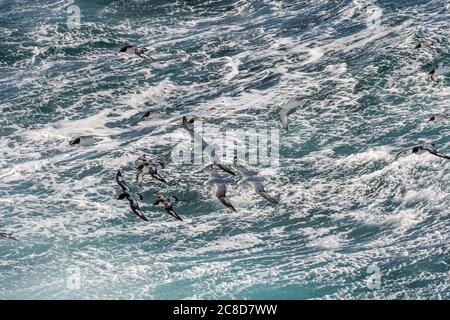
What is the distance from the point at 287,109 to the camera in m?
25.0

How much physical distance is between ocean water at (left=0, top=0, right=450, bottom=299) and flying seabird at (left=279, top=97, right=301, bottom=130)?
26cm

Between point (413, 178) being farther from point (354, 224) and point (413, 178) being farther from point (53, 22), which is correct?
point (53, 22)

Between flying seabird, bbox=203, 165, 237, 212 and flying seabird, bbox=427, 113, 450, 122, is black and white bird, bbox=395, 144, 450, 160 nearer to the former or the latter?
flying seabird, bbox=427, 113, 450, 122

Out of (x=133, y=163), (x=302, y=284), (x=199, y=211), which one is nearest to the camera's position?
(x=302, y=284)

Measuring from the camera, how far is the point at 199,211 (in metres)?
22.5

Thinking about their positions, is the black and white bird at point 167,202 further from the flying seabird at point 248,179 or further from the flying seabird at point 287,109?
the flying seabird at point 287,109

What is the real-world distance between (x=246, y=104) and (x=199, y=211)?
228 inches

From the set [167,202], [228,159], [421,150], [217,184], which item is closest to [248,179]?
[217,184]


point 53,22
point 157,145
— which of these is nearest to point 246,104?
point 157,145

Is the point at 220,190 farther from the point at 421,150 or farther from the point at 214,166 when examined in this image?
the point at 421,150

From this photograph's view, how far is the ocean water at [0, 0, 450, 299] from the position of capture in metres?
19.8

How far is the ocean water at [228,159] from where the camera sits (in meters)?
19.8

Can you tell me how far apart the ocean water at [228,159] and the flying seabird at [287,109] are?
0.26 metres

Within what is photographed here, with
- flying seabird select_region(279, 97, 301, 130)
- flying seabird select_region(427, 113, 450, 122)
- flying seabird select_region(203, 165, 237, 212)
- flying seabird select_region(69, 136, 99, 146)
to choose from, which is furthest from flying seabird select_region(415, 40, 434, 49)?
flying seabird select_region(69, 136, 99, 146)
